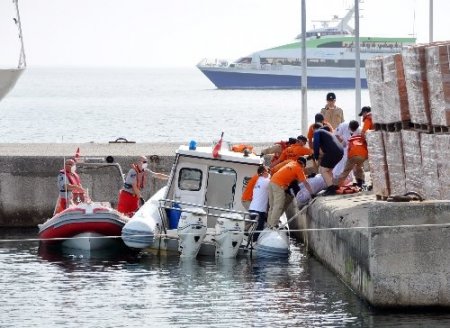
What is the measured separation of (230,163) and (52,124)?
229 feet

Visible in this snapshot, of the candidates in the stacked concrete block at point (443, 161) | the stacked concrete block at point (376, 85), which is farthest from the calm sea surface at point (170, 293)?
the stacked concrete block at point (376, 85)

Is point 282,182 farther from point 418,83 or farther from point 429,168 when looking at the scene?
point 429,168

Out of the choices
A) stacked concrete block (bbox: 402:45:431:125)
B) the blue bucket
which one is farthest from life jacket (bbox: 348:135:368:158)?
stacked concrete block (bbox: 402:45:431:125)

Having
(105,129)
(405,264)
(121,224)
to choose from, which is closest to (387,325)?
(405,264)

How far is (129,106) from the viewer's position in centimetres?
13462

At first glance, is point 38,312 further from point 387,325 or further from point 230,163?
point 230,163

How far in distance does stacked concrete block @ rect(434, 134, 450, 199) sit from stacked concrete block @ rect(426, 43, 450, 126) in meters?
0.26

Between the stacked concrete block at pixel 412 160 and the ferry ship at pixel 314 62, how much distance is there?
Result: 11548cm

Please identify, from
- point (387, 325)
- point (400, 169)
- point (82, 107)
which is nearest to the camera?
point (387, 325)

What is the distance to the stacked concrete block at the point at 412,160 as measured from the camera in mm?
21688

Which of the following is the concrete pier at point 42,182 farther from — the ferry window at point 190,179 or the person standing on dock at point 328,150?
the person standing on dock at point 328,150

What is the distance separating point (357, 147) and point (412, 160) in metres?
3.67

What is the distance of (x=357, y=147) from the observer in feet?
84.1

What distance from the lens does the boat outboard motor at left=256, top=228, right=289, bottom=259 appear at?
25344 mm
